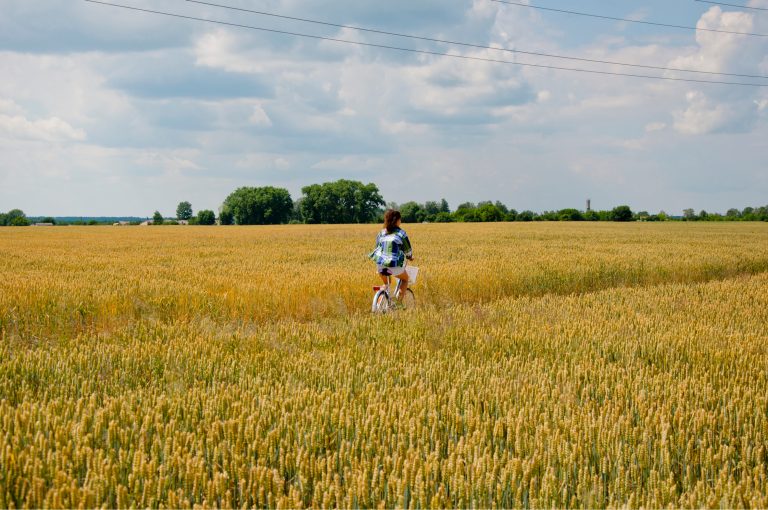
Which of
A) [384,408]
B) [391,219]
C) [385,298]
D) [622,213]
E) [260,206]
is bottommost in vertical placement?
[384,408]

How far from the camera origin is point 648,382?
500 cm

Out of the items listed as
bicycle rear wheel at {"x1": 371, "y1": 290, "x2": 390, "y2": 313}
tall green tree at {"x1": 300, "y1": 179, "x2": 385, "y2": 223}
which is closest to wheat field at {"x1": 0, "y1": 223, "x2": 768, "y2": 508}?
bicycle rear wheel at {"x1": 371, "y1": 290, "x2": 390, "y2": 313}

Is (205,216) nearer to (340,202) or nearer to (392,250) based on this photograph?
(340,202)

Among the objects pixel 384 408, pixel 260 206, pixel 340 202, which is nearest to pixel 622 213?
pixel 340 202

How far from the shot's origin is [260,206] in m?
123

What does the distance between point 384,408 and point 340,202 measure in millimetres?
115665

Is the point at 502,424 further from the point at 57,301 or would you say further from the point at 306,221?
the point at 306,221

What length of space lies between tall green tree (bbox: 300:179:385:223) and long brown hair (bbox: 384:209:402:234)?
343ft

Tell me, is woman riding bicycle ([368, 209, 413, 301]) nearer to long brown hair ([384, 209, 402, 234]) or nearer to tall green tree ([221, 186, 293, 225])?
long brown hair ([384, 209, 402, 234])

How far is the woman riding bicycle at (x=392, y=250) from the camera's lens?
927cm

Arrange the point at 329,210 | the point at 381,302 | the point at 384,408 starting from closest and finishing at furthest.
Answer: the point at 384,408 < the point at 381,302 < the point at 329,210

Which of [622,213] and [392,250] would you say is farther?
[622,213]

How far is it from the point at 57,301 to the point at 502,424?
25.3 ft

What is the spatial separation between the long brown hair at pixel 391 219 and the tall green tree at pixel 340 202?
10439cm
